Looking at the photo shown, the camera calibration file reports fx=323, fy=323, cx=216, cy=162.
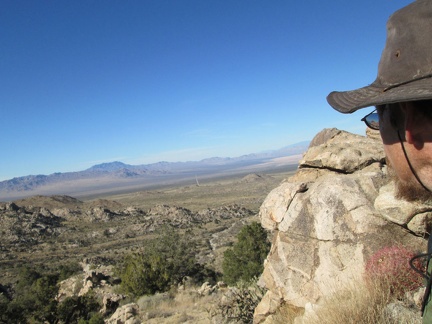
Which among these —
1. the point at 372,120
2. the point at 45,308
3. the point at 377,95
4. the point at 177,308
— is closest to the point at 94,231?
the point at 45,308

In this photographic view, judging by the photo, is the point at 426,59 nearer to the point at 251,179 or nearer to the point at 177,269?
the point at 177,269

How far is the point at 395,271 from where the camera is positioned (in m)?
4.43

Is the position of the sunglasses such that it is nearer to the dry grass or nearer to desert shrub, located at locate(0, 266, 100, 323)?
the dry grass

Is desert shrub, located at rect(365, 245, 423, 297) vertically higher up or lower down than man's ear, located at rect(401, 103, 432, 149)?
lower down

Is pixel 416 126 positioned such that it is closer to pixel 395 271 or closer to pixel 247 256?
pixel 395 271

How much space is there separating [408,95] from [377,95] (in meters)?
0.26

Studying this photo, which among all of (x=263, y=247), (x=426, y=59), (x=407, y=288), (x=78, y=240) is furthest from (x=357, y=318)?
(x=78, y=240)

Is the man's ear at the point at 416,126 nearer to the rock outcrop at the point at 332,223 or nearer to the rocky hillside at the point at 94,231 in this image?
the rock outcrop at the point at 332,223

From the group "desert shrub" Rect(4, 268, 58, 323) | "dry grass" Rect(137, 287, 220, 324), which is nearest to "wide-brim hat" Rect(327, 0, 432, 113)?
"dry grass" Rect(137, 287, 220, 324)

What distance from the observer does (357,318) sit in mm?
3814

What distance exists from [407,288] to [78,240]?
54368 mm

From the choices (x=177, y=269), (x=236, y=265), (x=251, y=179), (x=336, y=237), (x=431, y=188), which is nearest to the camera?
(x=431, y=188)

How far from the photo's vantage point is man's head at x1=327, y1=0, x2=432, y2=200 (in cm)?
142

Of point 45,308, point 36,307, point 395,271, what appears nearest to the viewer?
point 395,271
